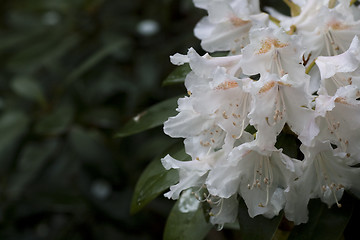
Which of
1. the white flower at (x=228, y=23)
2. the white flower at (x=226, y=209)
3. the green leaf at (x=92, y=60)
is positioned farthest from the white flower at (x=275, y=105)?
the green leaf at (x=92, y=60)

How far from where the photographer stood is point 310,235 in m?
1.02

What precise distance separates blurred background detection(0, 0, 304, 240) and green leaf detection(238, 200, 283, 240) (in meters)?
0.91

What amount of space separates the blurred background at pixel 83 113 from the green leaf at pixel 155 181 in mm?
716

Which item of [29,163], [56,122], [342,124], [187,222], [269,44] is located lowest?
[29,163]

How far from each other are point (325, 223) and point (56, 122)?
1.10 m

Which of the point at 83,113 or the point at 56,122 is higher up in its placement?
the point at 56,122

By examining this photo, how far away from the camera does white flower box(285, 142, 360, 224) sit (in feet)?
3.07

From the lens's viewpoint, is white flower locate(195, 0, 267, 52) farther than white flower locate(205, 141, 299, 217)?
Yes

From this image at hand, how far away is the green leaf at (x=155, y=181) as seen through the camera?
1060 mm

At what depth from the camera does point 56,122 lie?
1.87m

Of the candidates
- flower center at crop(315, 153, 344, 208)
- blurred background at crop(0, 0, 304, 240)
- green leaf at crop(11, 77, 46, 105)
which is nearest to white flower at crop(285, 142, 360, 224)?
flower center at crop(315, 153, 344, 208)

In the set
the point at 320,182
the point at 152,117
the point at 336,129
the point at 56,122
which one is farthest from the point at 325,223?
the point at 56,122

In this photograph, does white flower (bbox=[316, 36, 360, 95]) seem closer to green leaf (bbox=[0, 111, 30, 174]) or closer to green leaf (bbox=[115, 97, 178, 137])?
green leaf (bbox=[115, 97, 178, 137])

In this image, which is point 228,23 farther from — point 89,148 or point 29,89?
point 29,89
